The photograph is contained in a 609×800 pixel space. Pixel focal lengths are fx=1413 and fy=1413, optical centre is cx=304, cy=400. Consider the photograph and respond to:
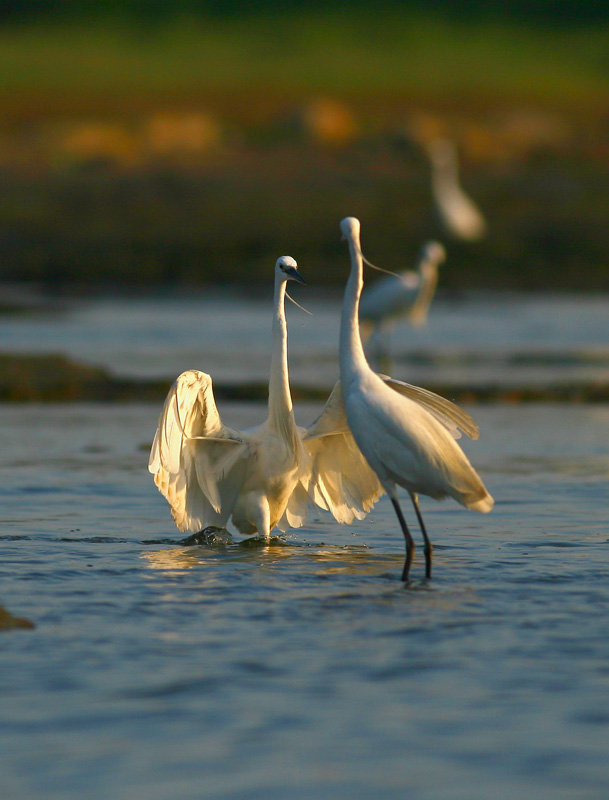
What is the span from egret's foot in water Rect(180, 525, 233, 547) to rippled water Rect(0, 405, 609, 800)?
0.22 ft

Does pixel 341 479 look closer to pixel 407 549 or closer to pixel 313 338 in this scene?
pixel 407 549

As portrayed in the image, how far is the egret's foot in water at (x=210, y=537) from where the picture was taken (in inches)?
→ 325

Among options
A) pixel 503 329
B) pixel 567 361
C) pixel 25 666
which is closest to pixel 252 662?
pixel 25 666

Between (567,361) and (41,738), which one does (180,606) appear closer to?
(41,738)

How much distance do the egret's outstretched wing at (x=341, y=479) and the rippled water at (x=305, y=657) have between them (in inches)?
7.8

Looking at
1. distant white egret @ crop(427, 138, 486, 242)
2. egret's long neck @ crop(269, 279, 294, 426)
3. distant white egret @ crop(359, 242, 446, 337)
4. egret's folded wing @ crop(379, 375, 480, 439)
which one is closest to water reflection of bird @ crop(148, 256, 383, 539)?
egret's long neck @ crop(269, 279, 294, 426)

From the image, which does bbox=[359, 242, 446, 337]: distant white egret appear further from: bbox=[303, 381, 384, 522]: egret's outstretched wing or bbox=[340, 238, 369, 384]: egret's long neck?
bbox=[340, 238, 369, 384]: egret's long neck

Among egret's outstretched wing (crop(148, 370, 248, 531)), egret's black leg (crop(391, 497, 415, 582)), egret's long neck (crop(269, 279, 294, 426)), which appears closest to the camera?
egret's black leg (crop(391, 497, 415, 582))

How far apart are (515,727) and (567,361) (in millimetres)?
14391

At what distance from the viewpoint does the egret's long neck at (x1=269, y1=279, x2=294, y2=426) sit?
8.04m

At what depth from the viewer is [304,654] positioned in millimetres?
5590

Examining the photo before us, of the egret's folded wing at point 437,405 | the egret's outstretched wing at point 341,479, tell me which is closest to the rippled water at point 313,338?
the egret's outstretched wing at point 341,479

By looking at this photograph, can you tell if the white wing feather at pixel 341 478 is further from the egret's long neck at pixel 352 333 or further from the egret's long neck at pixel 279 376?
the egret's long neck at pixel 352 333

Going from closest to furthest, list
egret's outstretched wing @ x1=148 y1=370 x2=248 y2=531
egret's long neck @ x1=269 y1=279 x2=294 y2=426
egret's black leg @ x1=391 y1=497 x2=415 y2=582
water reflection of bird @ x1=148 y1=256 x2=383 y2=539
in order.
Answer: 1. egret's black leg @ x1=391 y1=497 x2=415 y2=582
2. egret's outstretched wing @ x1=148 y1=370 x2=248 y2=531
3. water reflection of bird @ x1=148 y1=256 x2=383 y2=539
4. egret's long neck @ x1=269 y1=279 x2=294 y2=426
